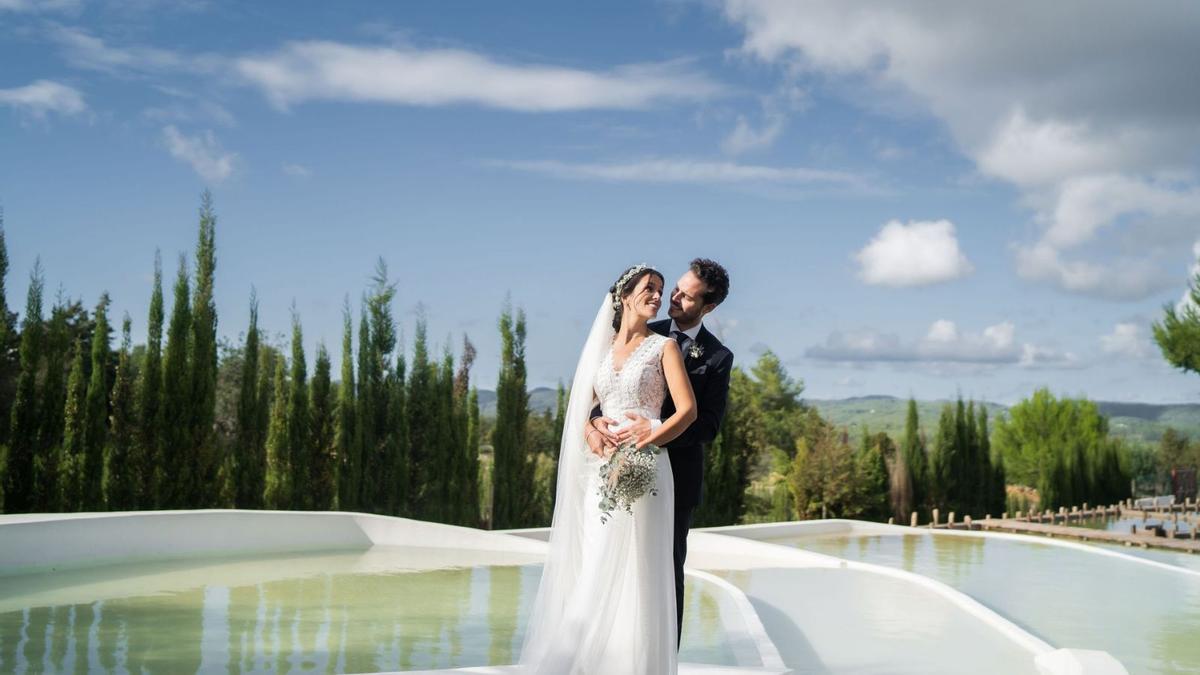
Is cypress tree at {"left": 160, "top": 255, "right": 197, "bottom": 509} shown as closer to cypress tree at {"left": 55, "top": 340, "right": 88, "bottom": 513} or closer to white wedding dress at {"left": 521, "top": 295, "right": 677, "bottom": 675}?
cypress tree at {"left": 55, "top": 340, "right": 88, "bottom": 513}

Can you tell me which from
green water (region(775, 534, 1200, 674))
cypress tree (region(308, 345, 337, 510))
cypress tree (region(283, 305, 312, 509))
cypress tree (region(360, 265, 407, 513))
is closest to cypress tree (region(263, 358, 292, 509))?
cypress tree (region(283, 305, 312, 509))

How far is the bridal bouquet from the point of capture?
4160 mm

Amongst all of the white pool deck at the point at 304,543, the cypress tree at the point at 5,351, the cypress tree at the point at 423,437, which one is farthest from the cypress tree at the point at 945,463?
the cypress tree at the point at 5,351

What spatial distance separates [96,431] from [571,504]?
1188 centimetres

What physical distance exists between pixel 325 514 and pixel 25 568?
133 inches

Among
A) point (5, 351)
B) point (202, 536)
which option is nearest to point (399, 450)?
point (202, 536)

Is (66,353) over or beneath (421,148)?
beneath

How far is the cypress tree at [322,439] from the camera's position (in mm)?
16453

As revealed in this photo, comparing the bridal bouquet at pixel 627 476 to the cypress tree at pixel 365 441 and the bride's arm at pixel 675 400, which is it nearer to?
the bride's arm at pixel 675 400

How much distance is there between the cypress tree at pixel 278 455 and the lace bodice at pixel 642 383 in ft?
41.4

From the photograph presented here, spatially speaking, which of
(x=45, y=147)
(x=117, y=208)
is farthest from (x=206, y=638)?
(x=45, y=147)

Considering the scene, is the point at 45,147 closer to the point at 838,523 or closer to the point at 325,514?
the point at 325,514

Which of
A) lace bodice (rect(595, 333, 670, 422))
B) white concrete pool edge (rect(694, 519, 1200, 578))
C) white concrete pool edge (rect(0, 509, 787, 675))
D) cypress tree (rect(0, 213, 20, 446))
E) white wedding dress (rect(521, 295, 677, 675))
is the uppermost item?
cypress tree (rect(0, 213, 20, 446))

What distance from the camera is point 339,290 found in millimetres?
17547
